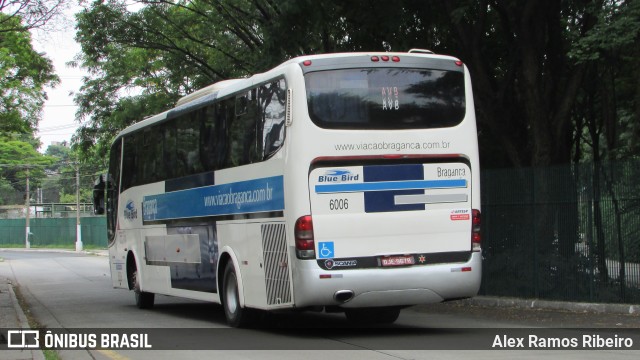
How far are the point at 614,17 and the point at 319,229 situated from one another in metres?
6.98

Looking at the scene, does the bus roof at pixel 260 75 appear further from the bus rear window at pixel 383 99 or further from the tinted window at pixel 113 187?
the tinted window at pixel 113 187

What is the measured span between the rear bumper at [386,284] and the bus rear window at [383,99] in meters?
2.01

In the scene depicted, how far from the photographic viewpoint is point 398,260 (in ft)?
40.3

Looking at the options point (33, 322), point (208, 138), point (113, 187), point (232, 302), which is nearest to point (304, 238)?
point (232, 302)

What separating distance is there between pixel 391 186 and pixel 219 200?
3577 mm

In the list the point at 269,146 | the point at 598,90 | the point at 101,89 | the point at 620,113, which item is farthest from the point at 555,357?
the point at 101,89

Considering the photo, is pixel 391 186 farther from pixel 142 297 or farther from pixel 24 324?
pixel 142 297

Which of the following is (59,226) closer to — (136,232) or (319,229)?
(136,232)

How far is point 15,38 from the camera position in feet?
88.6

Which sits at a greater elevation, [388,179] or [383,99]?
[383,99]

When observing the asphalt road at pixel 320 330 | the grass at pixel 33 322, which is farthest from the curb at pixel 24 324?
the asphalt road at pixel 320 330

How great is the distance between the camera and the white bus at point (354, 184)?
12.1 m

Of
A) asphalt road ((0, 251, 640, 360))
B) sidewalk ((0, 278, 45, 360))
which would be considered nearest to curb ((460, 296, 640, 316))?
asphalt road ((0, 251, 640, 360))

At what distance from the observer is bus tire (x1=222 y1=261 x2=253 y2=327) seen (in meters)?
14.2
